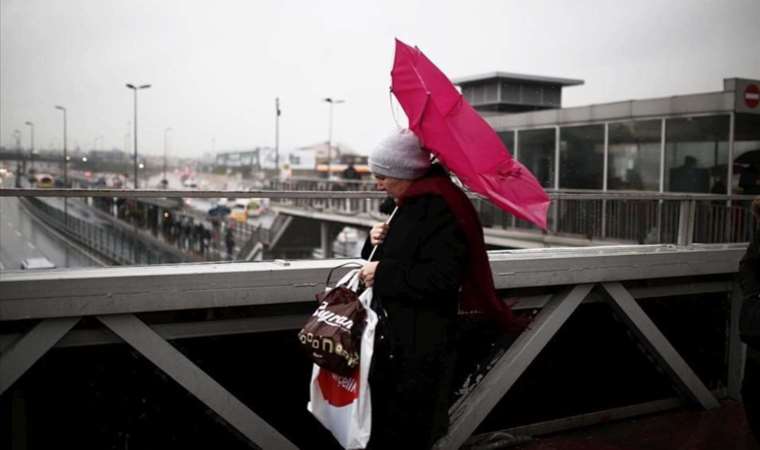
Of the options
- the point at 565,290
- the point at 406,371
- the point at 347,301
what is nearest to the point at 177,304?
the point at 347,301

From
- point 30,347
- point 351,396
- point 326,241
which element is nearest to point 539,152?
point 326,241

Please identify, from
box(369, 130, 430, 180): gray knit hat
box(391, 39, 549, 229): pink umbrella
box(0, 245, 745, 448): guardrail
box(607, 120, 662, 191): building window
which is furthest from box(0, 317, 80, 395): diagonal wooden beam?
box(607, 120, 662, 191): building window

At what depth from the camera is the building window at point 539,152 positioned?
19484mm

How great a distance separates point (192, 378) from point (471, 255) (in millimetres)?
1480

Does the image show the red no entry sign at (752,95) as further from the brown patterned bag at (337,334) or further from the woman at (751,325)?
the brown patterned bag at (337,334)

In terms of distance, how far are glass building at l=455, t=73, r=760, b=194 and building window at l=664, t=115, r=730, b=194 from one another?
22 millimetres

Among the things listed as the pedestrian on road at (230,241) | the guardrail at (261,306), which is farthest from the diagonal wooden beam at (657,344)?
the pedestrian on road at (230,241)

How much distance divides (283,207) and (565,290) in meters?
31.8

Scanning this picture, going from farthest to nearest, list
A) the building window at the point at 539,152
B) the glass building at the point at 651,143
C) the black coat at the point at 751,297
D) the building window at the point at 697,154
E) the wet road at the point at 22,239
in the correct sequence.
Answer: the building window at the point at 539,152 → the building window at the point at 697,154 → the glass building at the point at 651,143 → the wet road at the point at 22,239 → the black coat at the point at 751,297

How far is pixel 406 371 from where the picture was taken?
246cm

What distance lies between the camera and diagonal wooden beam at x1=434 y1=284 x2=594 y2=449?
152 inches

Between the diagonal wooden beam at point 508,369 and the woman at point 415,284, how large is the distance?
4.45 feet

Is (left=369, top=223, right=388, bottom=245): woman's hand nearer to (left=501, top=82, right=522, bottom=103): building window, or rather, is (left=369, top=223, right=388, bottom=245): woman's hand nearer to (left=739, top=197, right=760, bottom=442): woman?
(left=739, top=197, right=760, bottom=442): woman

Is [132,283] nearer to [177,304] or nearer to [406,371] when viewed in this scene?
[177,304]
